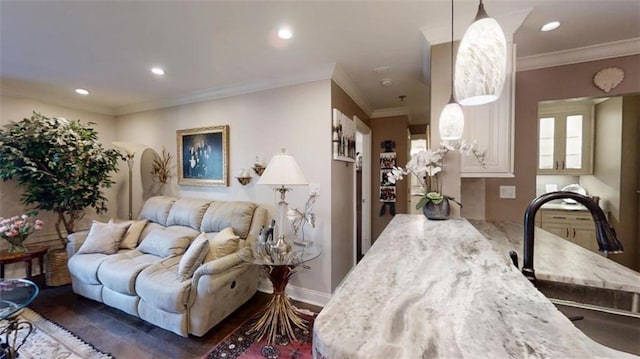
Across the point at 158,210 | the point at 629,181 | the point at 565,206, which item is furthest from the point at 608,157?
the point at 158,210

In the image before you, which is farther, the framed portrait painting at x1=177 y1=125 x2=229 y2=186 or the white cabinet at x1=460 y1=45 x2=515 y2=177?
the framed portrait painting at x1=177 y1=125 x2=229 y2=186

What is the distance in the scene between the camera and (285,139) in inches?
117

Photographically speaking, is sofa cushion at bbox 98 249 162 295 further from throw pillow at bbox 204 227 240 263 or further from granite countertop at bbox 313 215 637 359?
granite countertop at bbox 313 215 637 359

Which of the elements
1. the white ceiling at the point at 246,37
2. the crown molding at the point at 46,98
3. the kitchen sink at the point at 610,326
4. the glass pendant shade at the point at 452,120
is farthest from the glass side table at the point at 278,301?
the crown molding at the point at 46,98

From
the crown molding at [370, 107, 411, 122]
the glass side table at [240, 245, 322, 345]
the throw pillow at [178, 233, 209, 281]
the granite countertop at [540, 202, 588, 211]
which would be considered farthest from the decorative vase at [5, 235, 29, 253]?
the granite countertop at [540, 202, 588, 211]

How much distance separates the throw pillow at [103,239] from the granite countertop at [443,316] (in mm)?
3246

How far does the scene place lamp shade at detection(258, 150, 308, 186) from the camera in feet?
7.16

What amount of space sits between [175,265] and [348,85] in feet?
9.08

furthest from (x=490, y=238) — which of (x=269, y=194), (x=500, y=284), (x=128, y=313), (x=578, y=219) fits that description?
(x=128, y=313)

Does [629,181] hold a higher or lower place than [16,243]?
higher

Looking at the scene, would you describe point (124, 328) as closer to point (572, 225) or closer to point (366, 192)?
point (366, 192)

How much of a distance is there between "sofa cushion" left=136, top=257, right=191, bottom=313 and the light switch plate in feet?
9.99

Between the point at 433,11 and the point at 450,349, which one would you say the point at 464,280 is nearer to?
the point at 450,349

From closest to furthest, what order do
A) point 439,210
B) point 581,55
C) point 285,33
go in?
point 439,210
point 285,33
point 581,55
